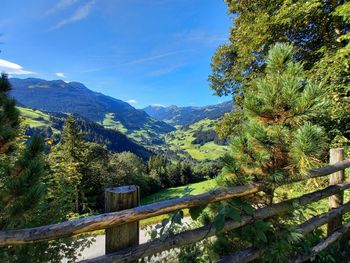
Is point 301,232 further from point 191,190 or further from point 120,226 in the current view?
point 120,226

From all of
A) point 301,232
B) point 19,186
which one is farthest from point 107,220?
point 301,232

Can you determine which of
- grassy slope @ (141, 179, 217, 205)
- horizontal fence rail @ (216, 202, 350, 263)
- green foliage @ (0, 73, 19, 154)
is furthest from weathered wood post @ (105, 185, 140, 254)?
green foliage @ (0, 73, 19, 154)

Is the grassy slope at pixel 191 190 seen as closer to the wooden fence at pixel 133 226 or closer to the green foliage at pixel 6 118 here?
the wooden fence at pixel 133 226

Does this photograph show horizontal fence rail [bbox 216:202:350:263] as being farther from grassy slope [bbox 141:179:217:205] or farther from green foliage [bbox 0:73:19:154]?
green foliage [bbox 0:73:19:154]

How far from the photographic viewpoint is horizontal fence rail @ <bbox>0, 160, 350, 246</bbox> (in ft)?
5.12

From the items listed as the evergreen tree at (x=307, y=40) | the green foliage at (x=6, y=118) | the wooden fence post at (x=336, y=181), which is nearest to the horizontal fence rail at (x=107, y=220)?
the green foliage at (x=6, y=118)

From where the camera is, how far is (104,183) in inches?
1201

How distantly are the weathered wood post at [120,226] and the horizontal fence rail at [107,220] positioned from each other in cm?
9

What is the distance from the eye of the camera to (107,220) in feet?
5.53

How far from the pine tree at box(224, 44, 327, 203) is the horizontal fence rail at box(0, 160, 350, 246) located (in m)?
0.27

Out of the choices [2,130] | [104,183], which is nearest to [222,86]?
[2,130]

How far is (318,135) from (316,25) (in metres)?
8.89

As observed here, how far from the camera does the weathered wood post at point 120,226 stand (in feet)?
5.88

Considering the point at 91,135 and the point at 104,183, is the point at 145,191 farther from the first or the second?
the point at 91,135
